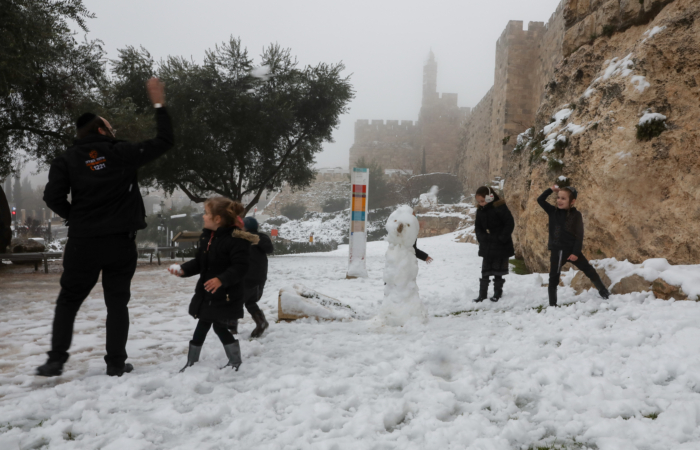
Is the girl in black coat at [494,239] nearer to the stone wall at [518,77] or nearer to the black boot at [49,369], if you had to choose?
the black boot at [49,369]

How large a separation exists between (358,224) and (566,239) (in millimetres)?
4685

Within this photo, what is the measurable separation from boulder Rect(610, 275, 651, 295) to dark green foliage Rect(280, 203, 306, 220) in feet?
121

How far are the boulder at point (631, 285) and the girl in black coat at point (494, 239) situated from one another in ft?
4.15

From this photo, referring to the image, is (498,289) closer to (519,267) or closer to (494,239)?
(494,239)

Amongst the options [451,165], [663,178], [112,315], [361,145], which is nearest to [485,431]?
[112,315]

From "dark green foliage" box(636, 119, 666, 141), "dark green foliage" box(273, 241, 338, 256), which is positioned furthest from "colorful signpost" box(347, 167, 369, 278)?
"dark green foliage" box(273, 241, 338, 256)

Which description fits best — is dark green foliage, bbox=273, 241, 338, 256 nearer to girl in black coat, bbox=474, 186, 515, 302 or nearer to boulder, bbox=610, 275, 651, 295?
girl in black coat, bbox=474, 186, 515, 302

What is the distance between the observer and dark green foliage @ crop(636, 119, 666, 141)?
4.88m

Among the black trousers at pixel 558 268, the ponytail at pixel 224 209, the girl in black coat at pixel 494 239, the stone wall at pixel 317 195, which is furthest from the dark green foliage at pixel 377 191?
the ponytail at pixel 224 209

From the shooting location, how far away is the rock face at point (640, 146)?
4680 mm

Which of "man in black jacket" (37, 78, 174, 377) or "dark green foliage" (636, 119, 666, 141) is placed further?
"dark green foliage" (636, 119, 666, 141)

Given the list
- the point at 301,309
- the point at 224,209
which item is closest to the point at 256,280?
the point at 301,309

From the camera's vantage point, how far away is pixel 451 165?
4153 cm

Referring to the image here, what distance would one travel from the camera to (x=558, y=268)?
4.70 metres
